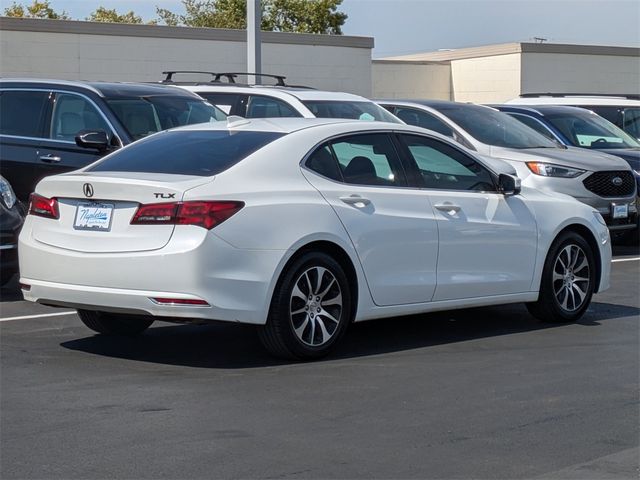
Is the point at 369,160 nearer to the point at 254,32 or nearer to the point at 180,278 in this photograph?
the point at 180,278

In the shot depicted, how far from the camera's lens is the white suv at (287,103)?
1383 cm

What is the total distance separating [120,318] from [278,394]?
2039 millimetres

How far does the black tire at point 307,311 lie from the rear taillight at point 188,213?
58 centimetres

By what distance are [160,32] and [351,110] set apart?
62.8ft

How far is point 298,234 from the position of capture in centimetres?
755

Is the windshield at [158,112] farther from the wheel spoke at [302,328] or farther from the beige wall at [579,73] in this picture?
the beige wall at [579,73]

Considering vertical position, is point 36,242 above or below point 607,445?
above

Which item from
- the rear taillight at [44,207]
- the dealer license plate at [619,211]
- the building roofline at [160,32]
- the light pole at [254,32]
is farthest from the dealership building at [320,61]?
the rear taillight at [44,207]

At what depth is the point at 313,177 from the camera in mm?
7941

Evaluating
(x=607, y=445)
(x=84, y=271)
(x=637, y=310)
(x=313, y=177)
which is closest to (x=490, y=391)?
(x=607, y=445)

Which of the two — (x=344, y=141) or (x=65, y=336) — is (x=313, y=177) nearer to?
(x=344, y=141)

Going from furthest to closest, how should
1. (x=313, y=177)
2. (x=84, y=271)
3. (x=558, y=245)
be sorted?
(x=558, y=245) < (x=313, y=177) < (x=84, y=271)

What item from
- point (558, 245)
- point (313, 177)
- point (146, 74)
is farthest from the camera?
point (146, 74)

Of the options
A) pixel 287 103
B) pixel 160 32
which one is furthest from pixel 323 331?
pixel 160 32
